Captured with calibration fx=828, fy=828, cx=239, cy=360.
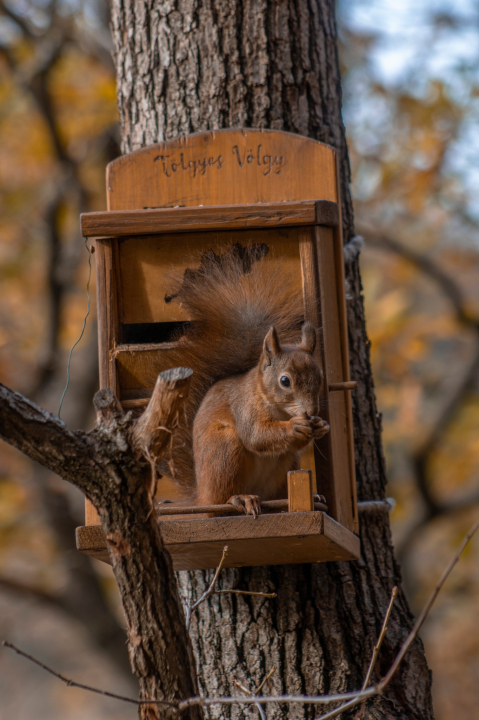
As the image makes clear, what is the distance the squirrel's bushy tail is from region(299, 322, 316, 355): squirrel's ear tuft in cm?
14

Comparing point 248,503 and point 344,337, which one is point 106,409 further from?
point 344,337

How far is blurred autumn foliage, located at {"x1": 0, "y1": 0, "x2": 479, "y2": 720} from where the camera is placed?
20.0 feet

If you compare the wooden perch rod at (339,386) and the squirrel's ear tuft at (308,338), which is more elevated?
the squirrel's ear tuft at (308,338)

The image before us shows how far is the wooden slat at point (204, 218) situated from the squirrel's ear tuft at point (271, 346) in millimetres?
322

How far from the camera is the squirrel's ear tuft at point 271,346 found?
2305 millimetres

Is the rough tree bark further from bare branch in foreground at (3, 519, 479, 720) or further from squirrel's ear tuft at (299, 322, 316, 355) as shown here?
squirrel's ear tuft at (299, 322, 316, 355)

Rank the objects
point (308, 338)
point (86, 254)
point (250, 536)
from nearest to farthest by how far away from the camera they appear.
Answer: point (250, 536) < point (308, 338) < point (86, 254)

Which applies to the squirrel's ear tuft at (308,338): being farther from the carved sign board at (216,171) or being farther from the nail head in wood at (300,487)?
the carved sign board at (216,171)

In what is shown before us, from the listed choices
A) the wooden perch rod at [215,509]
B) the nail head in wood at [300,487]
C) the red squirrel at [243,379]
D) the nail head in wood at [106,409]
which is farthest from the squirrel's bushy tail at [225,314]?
the nail head in wood at [106,409]

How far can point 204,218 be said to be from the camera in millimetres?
2373

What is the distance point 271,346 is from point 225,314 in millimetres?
190

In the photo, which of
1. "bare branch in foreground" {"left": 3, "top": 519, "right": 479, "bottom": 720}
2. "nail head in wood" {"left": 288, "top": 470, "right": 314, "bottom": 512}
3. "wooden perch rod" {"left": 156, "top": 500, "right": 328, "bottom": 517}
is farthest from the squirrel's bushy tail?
"bare branch in foreground" {"left": 3, "top": 519, "right": 479, "bottom": 720}

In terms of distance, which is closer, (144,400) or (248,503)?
(248,503)

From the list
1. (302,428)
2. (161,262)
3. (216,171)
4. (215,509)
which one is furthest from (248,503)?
(216,171)
